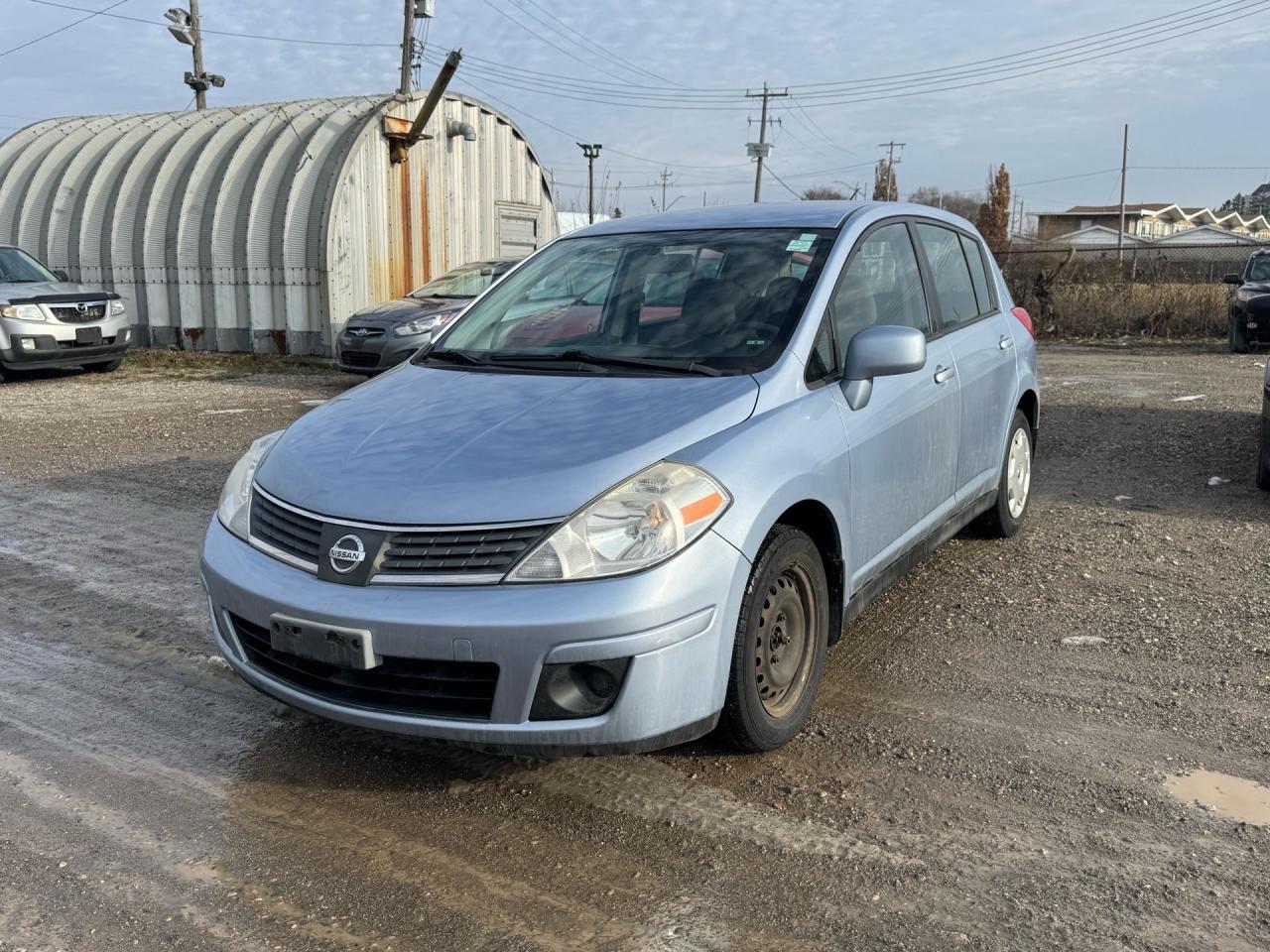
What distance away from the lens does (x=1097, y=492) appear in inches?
279

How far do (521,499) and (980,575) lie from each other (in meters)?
3.19

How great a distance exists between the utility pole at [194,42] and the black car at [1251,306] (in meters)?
27.1

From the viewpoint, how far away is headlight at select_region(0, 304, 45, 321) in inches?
523

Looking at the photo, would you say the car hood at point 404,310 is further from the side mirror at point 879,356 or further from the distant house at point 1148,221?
the distant house at point 1148,221

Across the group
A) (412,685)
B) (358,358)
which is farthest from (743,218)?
(358,358)

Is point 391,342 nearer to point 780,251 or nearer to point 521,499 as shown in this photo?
point 780,251

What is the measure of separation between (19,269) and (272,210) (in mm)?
4318

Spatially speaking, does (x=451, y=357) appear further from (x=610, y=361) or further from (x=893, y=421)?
(x=893, y=421)

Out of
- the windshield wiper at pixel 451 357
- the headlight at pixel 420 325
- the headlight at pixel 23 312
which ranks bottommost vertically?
the headlight at pixel 420 325

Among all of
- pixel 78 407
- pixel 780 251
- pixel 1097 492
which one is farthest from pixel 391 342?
pixel 780 251

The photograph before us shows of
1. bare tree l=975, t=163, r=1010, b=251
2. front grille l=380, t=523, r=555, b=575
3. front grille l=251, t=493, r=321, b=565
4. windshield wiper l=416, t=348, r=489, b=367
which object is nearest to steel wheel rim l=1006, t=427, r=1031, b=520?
windshield wiper l=416, t=348, r=489, b=367

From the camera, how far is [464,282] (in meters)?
14.8

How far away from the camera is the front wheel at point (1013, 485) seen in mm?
5562

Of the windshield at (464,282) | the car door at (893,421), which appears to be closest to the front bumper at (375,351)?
the windshield at (464,282)
